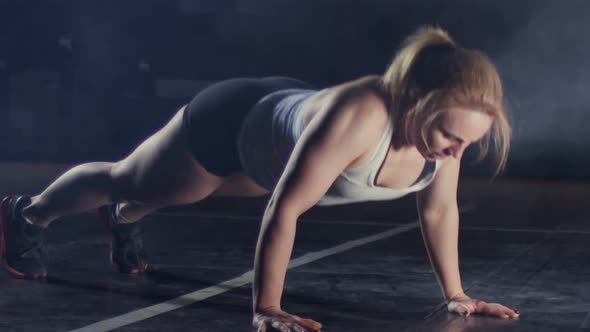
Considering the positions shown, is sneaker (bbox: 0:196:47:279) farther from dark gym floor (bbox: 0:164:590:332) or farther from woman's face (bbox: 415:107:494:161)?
woman's face (bbox: 415:107:494:161)

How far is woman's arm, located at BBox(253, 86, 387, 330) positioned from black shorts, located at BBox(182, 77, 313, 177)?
396 millimetres

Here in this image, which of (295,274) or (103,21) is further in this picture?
(103,21)

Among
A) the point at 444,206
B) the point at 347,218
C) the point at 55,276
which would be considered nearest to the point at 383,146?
the point at 444,206

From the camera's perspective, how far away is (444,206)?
118 inches

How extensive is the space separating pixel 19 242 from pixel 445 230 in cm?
163

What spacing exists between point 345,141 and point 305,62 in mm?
10904

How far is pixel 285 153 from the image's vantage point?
282 cm

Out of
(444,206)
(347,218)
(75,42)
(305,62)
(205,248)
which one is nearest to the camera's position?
(444,206)

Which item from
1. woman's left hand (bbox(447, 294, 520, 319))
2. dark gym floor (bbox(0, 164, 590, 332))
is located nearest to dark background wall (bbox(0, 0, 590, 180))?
dark gym floor (bbox(0, 164, 590, 332))

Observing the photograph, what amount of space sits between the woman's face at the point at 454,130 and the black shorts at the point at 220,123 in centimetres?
66

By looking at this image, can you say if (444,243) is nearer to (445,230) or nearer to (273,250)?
(445,230)

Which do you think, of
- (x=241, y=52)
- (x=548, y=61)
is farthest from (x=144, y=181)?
(x=241, y=52)

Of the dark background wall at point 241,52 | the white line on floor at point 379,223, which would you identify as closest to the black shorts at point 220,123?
the white line on floor at point 379,223

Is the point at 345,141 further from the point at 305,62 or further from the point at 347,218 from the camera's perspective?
the point at 305,62
